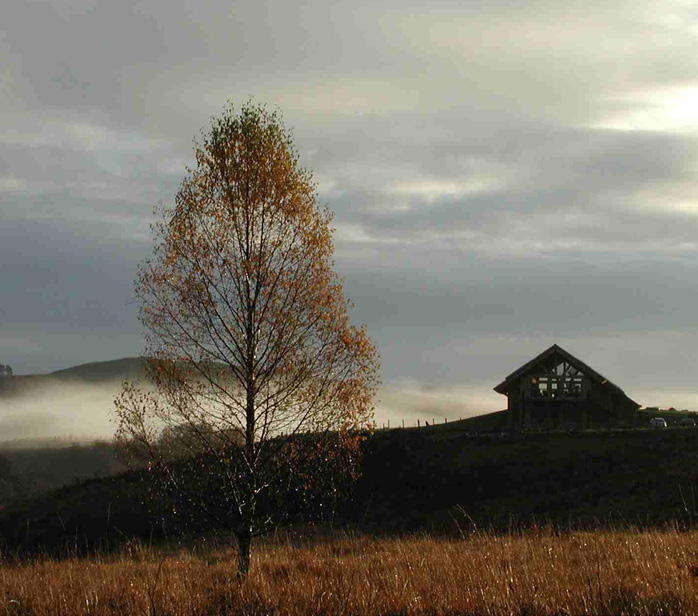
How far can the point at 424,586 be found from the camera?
38.3 ft

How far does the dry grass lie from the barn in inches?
1589

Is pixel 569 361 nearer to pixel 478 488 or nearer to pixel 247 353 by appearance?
pixel 478 488

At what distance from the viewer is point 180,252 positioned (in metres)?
17.8

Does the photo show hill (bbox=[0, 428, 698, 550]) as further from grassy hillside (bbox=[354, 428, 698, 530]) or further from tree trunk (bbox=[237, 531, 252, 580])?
tree trunk (bbox=[237, 531, 252, 580])

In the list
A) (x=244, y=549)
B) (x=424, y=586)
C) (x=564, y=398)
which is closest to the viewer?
(x=424, y=586)

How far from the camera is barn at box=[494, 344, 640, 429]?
56438mm

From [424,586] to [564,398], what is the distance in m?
46.7

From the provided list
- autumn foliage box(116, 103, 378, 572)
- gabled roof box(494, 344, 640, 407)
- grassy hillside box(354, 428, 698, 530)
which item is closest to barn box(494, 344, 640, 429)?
gabled roof box(494, 344, 640, 407)

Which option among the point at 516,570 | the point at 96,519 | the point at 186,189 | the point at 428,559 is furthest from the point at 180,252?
the point at 96,519

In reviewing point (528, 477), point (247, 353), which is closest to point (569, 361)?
point (528, 477)

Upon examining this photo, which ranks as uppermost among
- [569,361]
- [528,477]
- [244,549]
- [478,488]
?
[569,361]

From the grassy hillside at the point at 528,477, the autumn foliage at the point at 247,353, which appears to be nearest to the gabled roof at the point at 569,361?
the grassy hillside at the point at 528,477

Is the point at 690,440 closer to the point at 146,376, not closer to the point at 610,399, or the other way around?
the point at 610,399

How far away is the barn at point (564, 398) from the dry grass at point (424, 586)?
40370 millimetres
